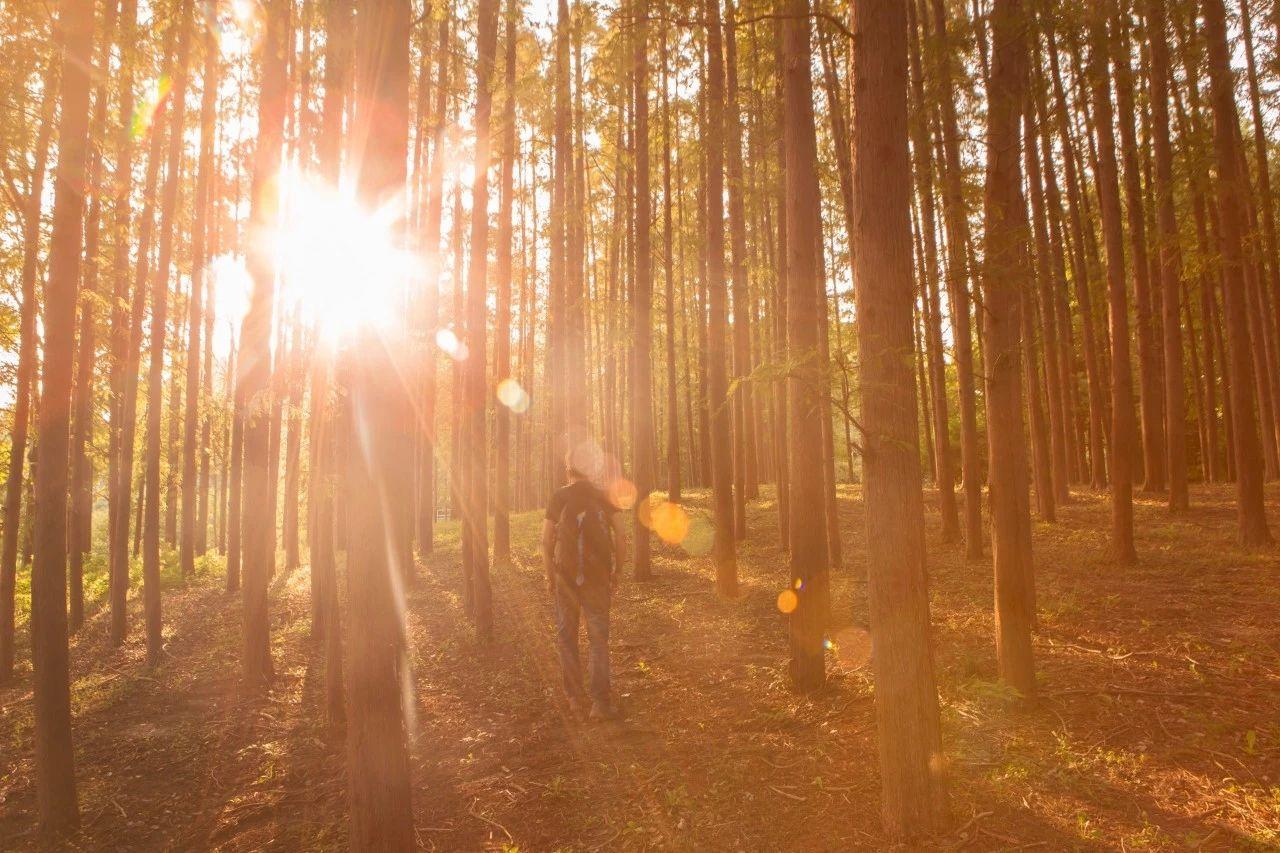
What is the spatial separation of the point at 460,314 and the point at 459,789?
12.4 meters

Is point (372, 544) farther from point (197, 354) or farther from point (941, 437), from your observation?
point (197, 354)

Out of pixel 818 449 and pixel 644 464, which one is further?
pixel 644 464

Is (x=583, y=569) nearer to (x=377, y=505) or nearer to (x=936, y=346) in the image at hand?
(x=377, y=505)

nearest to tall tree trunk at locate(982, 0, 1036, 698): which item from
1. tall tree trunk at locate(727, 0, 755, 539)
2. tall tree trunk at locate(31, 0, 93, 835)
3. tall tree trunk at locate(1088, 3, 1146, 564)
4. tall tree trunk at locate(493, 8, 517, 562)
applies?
tall tree trunk at locate(727, 0, 755, 539)

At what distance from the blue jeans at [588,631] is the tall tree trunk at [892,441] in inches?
112

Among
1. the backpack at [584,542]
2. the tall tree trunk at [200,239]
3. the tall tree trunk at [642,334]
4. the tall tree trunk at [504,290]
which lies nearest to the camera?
the backpack at [584,542]

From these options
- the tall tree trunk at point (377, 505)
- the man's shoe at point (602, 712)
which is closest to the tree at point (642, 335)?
the man's shoe at point (602, 712)

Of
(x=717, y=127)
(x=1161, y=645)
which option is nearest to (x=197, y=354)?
(x=717, y=127)

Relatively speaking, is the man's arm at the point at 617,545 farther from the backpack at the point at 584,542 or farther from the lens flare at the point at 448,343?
the lens flare at the point at 448,343

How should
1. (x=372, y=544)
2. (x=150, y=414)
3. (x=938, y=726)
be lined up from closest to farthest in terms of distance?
(x=938, y=726) → (x=372, y=544) → (x=150, y=414)

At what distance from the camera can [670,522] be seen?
17938 millimetres

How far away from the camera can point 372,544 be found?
4.12m

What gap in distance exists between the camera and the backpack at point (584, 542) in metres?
6.16

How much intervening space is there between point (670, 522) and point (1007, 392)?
13070 mm
